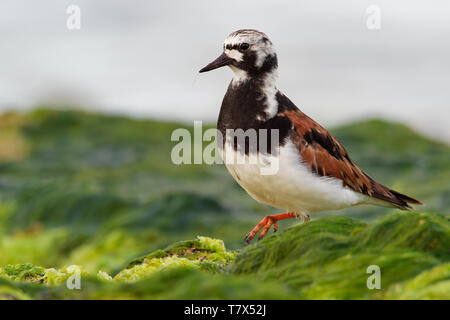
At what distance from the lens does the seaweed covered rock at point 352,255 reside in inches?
128

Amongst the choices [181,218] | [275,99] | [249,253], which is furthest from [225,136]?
[181,218]

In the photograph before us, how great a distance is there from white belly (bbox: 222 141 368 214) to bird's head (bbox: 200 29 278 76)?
80 centimetres

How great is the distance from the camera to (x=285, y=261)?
383 centimetres

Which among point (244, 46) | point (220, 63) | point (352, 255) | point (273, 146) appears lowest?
point (352, 255)

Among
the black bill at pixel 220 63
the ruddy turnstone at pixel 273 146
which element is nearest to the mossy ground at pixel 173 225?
the ruddy turnstone at pixel 273 146

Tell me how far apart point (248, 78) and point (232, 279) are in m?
2.97

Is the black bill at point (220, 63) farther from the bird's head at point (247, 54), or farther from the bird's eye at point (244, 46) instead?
the bird's eye at point (244, 46)

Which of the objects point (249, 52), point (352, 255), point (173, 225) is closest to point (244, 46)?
point (249, 52)

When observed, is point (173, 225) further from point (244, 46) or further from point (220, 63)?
point (244, 46)

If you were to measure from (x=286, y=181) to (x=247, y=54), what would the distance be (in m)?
1.25

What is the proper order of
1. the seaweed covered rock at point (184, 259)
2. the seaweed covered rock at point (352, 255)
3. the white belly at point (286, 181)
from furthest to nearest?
the white belly at point (286, 181) < the seaweed covered rock at point (184, 259) < the seaweed covered rock at point (352, 255)

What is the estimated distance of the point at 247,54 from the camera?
228 inches

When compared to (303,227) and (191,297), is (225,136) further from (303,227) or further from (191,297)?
(191,297)

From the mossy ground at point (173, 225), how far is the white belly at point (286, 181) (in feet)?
0.75
